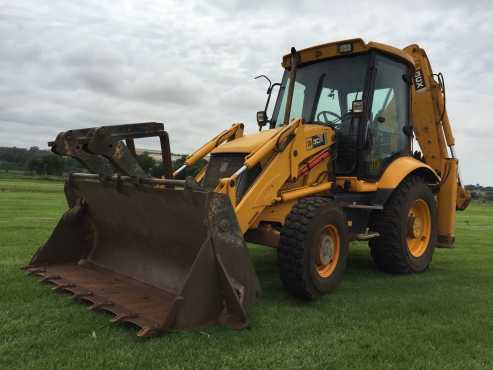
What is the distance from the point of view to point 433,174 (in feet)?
22.9

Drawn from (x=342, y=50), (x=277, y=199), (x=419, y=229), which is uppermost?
(x=342, y=50)

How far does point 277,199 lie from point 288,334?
1.67 m

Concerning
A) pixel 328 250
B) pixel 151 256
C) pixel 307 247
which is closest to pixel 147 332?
pixel 151 256

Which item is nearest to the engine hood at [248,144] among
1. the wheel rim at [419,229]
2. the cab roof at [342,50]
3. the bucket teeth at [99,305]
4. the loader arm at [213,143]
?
the loader arm at [213,143]

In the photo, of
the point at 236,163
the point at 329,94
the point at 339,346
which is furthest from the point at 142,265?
the point at 329,94

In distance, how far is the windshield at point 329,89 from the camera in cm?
614

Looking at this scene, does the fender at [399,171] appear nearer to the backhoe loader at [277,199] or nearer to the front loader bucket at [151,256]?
the backhoe loader at [277,199]

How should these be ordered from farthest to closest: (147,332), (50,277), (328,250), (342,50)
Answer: (342,50) → (50,277) → (328,250) → (147,332)

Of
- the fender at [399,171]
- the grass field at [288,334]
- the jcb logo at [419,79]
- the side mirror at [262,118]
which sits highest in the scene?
the jcb logo at [419,79]

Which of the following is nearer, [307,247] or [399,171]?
[307,247]

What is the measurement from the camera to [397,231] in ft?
20.3

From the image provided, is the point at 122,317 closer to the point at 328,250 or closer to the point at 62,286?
the point at 62,286

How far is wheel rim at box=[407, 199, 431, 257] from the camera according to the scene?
6742 millimetres

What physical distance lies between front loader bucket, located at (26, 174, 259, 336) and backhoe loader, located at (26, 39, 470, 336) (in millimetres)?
14
